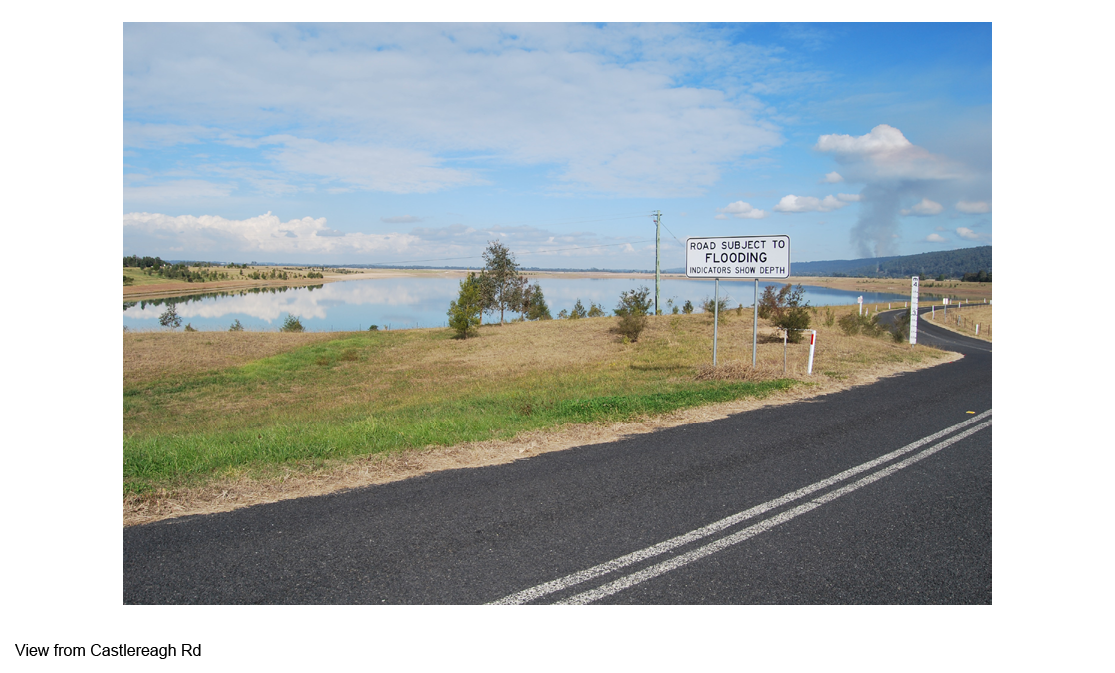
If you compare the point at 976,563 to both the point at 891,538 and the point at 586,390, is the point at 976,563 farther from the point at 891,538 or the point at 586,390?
the point at 586,390

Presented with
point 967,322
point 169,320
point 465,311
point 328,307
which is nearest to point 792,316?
point 465,311

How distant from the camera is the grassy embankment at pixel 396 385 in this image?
6672 mm

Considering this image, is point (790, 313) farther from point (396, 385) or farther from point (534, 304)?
point (534, 304)

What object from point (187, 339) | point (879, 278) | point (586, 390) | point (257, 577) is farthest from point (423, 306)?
point (879, 278)

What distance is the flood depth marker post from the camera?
12758mm

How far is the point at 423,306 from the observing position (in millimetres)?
111938

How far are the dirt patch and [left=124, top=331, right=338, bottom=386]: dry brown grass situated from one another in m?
18.6

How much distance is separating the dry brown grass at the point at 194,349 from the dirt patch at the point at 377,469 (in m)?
18.6

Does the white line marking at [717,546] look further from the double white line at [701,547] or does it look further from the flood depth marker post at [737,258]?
the flood depth marker post at [737,258]

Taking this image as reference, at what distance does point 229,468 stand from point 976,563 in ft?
21.8

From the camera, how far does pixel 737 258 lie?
13.2m

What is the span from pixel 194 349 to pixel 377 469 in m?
26.0

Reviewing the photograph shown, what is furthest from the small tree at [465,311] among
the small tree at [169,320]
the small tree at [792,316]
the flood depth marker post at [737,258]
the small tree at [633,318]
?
the small tree at [169,320]

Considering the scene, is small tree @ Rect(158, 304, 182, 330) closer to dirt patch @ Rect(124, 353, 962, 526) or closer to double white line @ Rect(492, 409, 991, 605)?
dirt patch @ Rect(124, 353, 962, 526)
